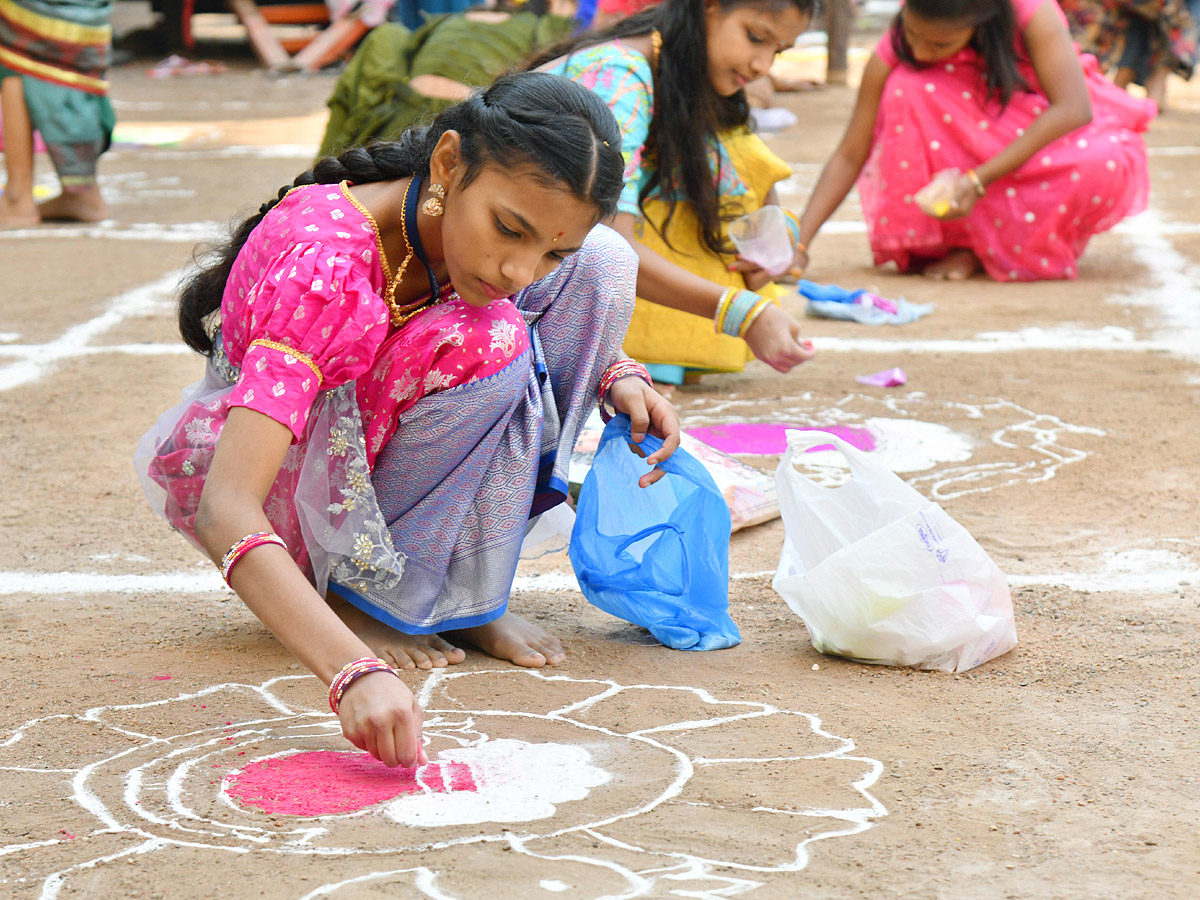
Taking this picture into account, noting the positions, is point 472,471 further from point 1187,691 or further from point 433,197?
point 1187,691

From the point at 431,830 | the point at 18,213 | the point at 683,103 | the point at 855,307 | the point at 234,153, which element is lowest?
the point at 234,153

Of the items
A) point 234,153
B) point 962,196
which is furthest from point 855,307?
point 234,153

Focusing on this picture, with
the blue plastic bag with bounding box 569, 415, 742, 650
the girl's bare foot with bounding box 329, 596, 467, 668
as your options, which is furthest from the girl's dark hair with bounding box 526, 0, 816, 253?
the girl's bare foot with bounding box 329, 596, 467, 668

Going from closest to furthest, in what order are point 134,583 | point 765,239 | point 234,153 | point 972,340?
1. point 134,583
2. point 765,239
3. point 972,340
4. point 234,153

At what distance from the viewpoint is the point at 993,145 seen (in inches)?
186

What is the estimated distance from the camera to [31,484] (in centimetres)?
295

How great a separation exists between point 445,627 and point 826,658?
579 millimetres

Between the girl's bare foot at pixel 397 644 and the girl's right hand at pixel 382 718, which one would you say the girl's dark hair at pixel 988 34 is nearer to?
the girl's bare foot at pixel 397 644

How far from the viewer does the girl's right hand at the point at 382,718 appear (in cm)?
156

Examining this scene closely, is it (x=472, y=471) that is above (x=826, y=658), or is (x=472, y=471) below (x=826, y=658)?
above

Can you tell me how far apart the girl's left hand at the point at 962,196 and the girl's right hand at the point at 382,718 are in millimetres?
3550

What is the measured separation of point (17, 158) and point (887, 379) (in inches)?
148

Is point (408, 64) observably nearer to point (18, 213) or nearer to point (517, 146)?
point (18, 213)

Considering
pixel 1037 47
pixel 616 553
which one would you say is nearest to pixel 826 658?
pixel 616 553
